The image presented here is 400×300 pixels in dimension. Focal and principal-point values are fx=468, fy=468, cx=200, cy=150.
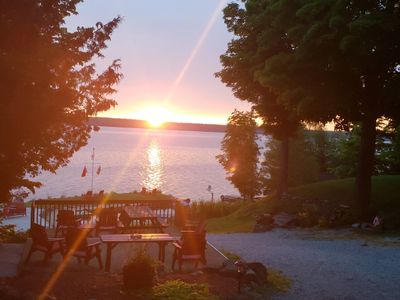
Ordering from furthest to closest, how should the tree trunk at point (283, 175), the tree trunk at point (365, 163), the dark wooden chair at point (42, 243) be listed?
the tree trunk at point (283, 175)
the tree trunk at point (365, 163)
the dark wooden chair at point (42, 243)

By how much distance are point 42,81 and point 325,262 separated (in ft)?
30.3

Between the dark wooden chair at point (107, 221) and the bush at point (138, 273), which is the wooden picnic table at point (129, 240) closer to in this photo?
the bush at point (138, 273)

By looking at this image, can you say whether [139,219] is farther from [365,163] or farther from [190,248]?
[365,163]

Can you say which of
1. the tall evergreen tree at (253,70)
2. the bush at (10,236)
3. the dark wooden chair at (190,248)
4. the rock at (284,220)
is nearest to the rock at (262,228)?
the rock at (284,220)

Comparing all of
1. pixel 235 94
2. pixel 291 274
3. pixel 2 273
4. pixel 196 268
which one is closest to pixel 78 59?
pixel 2 273

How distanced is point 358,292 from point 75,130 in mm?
7463

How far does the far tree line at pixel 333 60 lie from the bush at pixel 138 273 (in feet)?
42.1

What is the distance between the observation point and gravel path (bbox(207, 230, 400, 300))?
10461 mm

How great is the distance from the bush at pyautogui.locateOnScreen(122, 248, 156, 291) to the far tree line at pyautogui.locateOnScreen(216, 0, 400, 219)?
12.8m

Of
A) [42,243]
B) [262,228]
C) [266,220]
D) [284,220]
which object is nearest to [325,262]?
[42,243]

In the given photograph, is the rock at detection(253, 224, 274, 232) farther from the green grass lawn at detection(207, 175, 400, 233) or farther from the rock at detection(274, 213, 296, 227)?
the green grass lawn at detection(207, 175, 400, 233)

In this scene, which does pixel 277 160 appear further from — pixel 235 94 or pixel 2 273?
pixel 2 273

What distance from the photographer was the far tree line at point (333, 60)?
61.4 ft

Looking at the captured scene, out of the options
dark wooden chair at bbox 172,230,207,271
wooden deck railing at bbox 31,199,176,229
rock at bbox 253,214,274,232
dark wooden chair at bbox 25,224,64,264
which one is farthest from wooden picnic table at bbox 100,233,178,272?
rock at bbox 253,214,274,232
